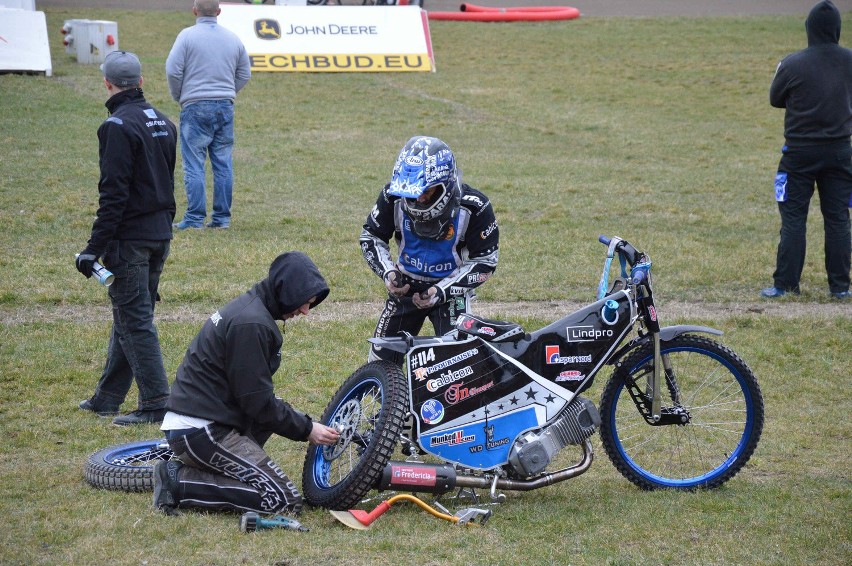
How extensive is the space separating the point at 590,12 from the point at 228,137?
22.6 meters

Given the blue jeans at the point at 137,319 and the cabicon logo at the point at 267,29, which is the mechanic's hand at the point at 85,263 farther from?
the cabicon logo at the point at 267,29

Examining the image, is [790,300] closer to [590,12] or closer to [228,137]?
[228,137]

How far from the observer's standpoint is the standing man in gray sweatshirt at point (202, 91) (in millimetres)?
11766

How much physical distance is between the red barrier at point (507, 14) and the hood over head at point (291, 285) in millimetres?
25705

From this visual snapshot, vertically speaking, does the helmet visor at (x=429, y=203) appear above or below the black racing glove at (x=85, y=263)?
above

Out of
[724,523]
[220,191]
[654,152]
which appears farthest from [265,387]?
[654,152]

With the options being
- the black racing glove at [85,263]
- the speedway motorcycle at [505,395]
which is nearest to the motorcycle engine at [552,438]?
the speedway motorcycle at [505,395]

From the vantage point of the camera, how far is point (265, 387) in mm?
5141

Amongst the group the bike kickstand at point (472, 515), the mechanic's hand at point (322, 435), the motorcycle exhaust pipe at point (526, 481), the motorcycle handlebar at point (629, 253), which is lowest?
the bike kickstand at point (472, 515)

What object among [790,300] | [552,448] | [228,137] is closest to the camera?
[552,448]

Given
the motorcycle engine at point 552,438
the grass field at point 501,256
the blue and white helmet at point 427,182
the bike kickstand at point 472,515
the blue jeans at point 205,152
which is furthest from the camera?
the blue jeans at point 205,152

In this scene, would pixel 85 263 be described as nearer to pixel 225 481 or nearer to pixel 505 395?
pixel 225 481

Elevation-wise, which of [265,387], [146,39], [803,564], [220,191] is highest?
[146,39]

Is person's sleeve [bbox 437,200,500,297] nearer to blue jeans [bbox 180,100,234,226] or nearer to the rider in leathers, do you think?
the rider in leathers
